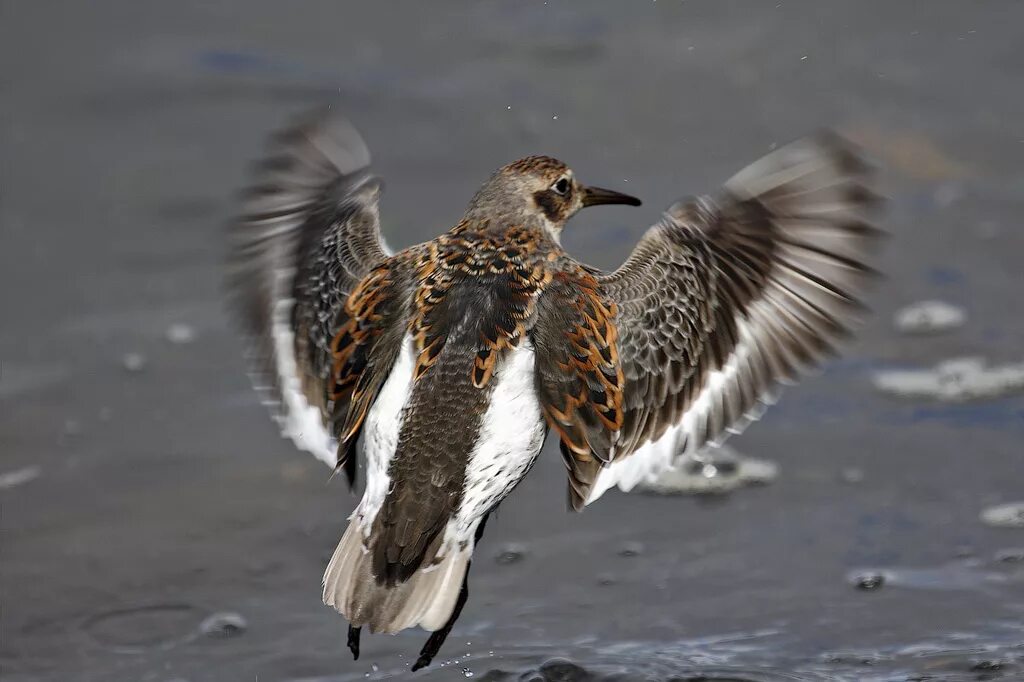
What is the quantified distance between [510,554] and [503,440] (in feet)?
4.60

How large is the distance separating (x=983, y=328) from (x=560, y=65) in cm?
308

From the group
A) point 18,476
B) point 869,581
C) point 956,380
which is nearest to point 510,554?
point 869,581

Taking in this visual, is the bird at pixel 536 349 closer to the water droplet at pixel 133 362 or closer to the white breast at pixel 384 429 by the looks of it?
the white breast at pixel 384 429

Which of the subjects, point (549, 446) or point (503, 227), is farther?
point (549, 446)

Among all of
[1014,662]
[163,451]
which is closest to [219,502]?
[163,451]

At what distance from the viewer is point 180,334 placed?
7.21m

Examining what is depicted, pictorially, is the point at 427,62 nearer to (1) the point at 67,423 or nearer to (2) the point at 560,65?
(2) the point at 560,65

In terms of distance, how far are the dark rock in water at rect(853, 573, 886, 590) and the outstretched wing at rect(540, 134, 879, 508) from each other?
1072 mm

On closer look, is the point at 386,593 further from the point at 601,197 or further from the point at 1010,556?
the point at 1010,556

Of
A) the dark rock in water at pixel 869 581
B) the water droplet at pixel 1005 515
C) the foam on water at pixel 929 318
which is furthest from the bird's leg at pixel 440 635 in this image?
the foam on water at pixel 929 318

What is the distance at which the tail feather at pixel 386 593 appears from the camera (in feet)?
15.1

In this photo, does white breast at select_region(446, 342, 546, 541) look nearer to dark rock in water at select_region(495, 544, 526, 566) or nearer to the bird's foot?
the bird's foot

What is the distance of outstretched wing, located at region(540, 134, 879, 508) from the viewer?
4871 millimetres

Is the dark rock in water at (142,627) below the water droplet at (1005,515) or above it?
below
